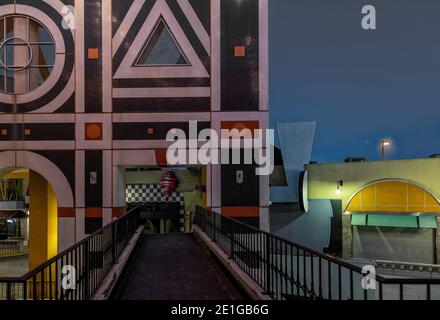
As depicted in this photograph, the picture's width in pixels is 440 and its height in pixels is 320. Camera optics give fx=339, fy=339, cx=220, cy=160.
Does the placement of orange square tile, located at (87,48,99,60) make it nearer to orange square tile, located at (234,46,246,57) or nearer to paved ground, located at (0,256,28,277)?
orange square tile, located at (234,46,246,57)

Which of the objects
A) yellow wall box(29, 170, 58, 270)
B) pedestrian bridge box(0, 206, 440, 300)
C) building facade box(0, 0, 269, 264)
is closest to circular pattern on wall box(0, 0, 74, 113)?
building facade box(0, 0, 269, 264)

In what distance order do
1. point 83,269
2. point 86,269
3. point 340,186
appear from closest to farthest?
point 86,269 → point 83,269 → point 340,186

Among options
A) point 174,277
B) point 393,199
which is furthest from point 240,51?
point 393,199

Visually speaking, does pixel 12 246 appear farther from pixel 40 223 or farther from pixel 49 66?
pixel 49 66

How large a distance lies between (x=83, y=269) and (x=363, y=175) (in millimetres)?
14399

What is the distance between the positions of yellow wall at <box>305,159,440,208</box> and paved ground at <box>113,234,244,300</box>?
9.78m

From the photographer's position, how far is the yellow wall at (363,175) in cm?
1472

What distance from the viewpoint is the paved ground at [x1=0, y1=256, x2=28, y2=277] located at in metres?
17.8

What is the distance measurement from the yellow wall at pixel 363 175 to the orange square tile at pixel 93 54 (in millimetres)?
11388

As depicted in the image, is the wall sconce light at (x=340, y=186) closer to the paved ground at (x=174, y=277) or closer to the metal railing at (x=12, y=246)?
the paved ground at (x=174, y=277)

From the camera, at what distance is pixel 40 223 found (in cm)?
1331

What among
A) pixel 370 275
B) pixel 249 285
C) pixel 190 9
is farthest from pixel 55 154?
pixel 370 275

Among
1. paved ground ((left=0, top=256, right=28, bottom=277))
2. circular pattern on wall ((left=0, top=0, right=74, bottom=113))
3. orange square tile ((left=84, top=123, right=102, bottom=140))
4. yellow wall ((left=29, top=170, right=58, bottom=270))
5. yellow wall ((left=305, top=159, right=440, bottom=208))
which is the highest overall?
circular pattern on wall ((left=0, top=0, right=74, bottom=113))
